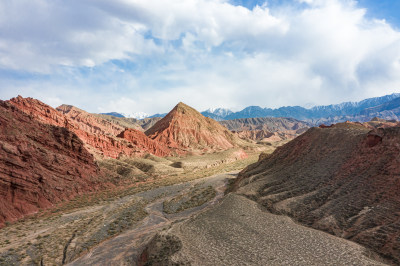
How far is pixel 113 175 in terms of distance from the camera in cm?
4662

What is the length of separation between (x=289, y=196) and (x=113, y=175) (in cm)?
3480

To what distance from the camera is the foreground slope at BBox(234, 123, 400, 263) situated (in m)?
15.9

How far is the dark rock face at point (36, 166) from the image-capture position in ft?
88.1

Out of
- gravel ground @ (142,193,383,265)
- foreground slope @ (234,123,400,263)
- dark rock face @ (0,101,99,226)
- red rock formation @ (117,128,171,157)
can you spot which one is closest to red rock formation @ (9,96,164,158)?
red rock formation @ (117,128,171,157)

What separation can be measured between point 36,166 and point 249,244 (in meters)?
29.4

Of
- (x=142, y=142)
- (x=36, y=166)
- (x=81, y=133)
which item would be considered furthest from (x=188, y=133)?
(x=36, y=166)

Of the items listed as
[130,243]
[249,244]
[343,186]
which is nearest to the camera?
[249,244]

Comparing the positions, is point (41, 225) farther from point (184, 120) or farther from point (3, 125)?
point (184, 120)

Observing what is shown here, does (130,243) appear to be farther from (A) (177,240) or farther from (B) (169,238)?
(A) (177,240)

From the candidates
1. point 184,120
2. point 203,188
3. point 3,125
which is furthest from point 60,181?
point 184,120

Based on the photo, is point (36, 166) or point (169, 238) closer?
point (169, 238)

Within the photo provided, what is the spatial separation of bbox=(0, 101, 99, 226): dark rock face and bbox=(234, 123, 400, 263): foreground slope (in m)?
25.2

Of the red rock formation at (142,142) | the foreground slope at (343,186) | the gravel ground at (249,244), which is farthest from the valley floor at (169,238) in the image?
the red rock formation at (142,142)

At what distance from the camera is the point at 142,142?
76.1 metres
